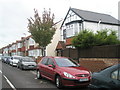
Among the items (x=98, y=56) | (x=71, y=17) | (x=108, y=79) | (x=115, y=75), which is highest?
(x=71, y=17)

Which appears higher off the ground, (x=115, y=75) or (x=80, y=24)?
(x=80, y=24)

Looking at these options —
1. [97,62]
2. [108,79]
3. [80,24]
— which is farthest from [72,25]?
[108,79]

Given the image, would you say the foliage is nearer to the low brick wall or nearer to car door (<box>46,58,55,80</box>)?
the low brick wall

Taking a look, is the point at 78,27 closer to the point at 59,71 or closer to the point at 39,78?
the point at 39,78

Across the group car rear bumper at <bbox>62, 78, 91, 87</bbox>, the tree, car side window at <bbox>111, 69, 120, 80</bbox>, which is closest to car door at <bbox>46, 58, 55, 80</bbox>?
car rear bumper at <bbox>62, 78, 91, 87</bbox>

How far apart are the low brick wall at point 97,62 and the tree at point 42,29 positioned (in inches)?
347

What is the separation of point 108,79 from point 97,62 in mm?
8176

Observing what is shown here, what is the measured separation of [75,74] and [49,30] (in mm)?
16021

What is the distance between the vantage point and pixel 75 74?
289 inches

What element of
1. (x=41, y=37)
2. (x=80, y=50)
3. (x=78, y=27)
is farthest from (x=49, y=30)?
(x=80, y=50)

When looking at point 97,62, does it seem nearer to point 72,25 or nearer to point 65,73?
point 65,73

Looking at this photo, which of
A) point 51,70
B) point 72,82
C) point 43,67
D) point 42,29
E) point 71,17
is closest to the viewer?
point 72,82

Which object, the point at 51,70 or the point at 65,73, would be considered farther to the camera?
the point at 51,70

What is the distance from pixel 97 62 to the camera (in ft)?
42.4
